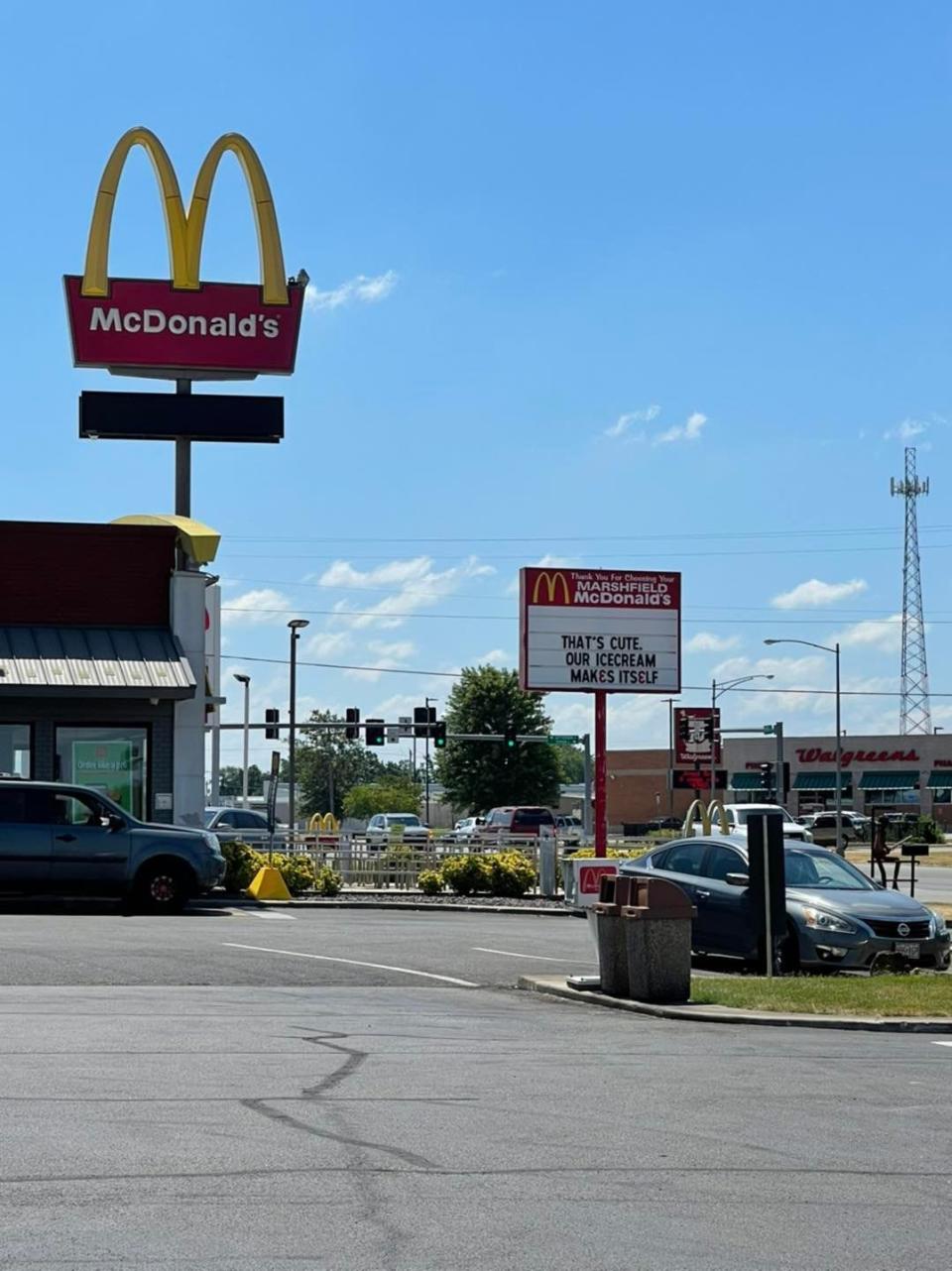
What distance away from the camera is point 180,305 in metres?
36.7

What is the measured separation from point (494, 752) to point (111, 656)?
59633mm

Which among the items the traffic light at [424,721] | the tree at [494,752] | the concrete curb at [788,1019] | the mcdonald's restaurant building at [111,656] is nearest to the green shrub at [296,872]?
the mcdonald's restaurant building at [111,656]

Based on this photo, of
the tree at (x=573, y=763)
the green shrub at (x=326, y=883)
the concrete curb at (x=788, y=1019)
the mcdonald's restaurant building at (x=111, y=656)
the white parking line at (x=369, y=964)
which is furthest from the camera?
the tree at (x=573, y=763)

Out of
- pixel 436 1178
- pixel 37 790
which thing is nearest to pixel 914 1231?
pixel 436 1178

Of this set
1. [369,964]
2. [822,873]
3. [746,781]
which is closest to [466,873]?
[822,873]

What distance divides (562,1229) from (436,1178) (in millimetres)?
959

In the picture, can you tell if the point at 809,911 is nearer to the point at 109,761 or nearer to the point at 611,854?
the point at 109,761

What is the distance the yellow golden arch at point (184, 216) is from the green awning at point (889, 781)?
78.5m

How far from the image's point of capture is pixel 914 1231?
22.2 ft

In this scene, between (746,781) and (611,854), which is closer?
(611,854)

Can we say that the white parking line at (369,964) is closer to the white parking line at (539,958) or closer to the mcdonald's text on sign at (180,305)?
the white parking line at (539,958)

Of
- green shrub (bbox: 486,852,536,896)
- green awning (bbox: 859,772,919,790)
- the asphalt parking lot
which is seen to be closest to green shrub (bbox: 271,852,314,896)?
green shrub (bbox: 486,852,536,896)

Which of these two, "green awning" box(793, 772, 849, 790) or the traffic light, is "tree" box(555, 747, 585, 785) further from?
the traffic light

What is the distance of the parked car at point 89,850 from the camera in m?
24.3
